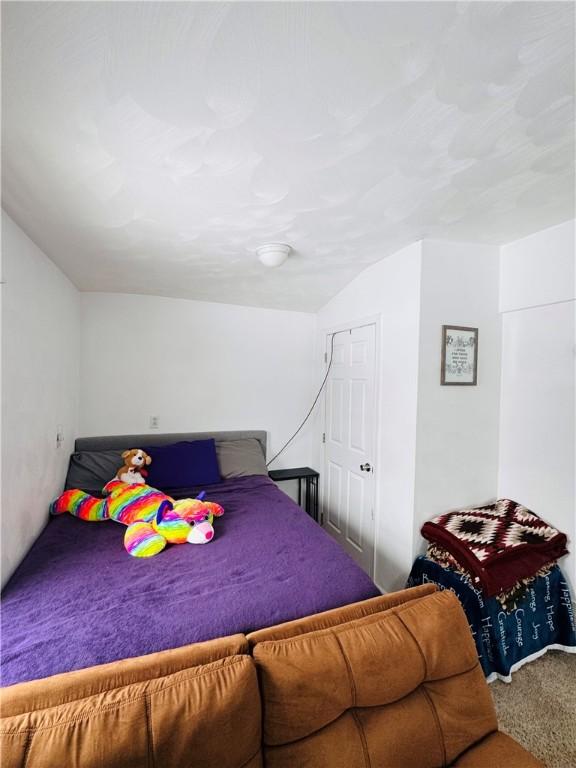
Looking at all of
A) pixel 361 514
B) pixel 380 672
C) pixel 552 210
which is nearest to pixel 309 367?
pixel 361 514

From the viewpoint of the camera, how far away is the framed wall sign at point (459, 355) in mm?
2078

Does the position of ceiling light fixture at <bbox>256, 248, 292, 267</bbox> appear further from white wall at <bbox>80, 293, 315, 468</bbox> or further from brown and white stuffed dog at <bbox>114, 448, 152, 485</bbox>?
brown and white stuffed dog at <bbox>114, 448, 152, 485</bbox>

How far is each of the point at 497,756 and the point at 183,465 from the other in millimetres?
2263

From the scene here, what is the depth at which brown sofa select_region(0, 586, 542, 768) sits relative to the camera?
79 centimetres

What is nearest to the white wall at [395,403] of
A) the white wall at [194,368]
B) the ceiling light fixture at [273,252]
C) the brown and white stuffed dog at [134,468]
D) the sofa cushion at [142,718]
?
the ceiling light fixture at [273,252]

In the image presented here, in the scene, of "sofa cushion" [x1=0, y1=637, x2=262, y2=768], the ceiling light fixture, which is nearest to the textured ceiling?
the ceiling light fixture

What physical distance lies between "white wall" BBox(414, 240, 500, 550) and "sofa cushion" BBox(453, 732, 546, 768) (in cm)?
104

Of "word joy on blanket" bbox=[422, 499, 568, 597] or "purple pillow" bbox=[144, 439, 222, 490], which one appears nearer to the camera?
"word joy on blanket" bbox=[422, 499, 568, 597]

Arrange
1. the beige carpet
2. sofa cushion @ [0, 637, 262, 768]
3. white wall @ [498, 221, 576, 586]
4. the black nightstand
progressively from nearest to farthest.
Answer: sofa cushion @ [0, 637, 262, 768] < the beige carpet < white wall @ [498, 221, 576, 586] < the black nightstand

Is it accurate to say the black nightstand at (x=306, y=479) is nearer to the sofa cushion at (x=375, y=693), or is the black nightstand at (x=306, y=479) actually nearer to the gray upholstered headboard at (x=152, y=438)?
the gray upholstered headboard at (x=152, y=438)

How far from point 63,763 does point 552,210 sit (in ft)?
8.88

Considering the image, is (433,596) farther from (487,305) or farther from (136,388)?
(136,388)

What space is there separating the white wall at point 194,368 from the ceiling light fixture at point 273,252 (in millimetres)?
1220

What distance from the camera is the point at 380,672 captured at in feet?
3.38
